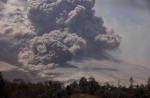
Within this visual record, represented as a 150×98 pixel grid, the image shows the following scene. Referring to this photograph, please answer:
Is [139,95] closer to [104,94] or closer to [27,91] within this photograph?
[104,94]

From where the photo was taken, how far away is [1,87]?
416 ft

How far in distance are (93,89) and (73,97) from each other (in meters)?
39.3

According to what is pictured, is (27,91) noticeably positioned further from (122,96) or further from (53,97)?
(122,96)

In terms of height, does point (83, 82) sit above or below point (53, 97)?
above

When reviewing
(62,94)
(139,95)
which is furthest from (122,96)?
(62,94)

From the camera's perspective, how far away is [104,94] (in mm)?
125750

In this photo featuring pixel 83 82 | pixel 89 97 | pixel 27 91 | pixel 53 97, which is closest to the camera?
pixel 89 97

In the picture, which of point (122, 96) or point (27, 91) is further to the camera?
point (27, 91)

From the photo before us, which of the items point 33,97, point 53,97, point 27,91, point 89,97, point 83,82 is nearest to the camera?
point 89,97

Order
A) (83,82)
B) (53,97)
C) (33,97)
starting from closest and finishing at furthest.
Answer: (53,97) < (33,97) < (83,82)

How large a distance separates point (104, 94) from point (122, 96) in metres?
7.34

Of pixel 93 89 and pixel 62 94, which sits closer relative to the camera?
pixel 62 94

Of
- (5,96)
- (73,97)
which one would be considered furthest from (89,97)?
(5,96)

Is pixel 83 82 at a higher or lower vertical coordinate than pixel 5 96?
higher
